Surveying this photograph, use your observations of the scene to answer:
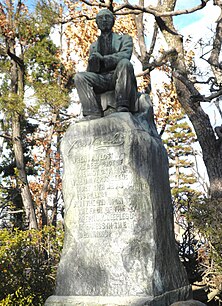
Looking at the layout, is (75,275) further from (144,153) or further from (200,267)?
(200,267)

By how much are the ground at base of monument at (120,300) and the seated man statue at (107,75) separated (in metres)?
2.20

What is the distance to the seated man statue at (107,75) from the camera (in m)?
5.35

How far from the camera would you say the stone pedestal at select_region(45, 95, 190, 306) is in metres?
4.65

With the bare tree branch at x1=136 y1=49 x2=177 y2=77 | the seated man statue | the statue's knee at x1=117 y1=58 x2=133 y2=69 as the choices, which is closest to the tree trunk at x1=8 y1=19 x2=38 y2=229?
the bare tree branch at x1=136 y1=49 x2=177 y2=77

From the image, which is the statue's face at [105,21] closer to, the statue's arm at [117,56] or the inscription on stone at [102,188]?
the statue's arm at [117,56]

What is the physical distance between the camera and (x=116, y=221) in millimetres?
4828

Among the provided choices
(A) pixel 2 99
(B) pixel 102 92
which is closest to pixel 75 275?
(B) pixel 102 92

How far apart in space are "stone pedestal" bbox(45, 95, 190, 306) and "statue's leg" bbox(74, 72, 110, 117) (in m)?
0.28

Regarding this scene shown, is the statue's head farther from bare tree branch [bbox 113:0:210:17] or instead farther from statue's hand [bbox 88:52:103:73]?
bare tree branch [bbox 113:0:210:17]

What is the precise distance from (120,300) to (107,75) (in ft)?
9.34

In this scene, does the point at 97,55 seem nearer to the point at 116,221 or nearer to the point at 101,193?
the point at 101,193

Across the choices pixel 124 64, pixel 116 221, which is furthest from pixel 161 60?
pixel 116 221

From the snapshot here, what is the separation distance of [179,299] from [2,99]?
30.7 feet

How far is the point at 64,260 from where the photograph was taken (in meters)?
5.09
